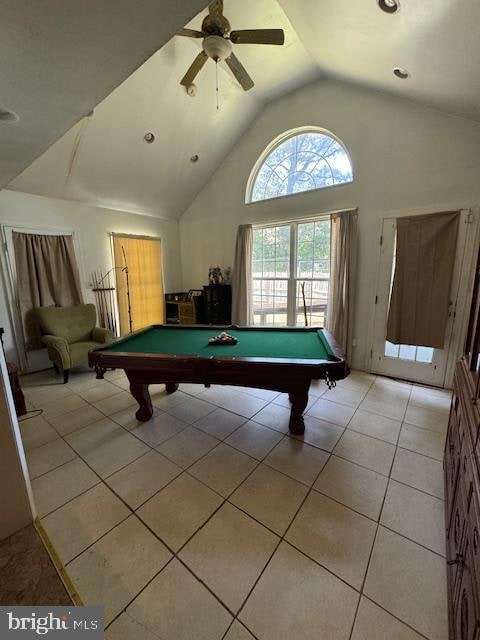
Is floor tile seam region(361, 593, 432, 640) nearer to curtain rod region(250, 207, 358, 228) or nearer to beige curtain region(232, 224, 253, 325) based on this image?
curtain rod region(250, 207, 358, 228)

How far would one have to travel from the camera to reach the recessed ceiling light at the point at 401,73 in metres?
2.30

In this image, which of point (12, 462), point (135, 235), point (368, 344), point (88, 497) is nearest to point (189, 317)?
point (135, 235)

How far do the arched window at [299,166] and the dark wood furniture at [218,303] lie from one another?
1675 mm

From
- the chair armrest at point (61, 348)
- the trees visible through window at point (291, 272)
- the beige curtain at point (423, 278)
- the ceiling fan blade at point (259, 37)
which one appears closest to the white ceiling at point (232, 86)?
the ceiling fan blade at point (259, 37)

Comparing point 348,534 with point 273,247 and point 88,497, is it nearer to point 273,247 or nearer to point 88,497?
point 88,497

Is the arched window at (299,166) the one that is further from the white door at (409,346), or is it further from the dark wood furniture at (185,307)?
the dark wood furniture at (185,307)

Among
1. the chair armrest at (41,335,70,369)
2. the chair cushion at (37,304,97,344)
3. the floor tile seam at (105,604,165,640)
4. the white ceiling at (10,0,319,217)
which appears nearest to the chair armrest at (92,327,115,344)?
the chair cushion at (37,304,97,344)

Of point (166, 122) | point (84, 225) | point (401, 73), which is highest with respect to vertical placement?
point (166, 122)

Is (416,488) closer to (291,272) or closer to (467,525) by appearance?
(467,525)

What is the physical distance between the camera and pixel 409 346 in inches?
127

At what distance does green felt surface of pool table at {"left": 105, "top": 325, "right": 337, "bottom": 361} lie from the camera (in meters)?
2.16

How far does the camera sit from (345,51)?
2500 millimetres

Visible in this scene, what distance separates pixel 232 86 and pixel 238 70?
137 cm
